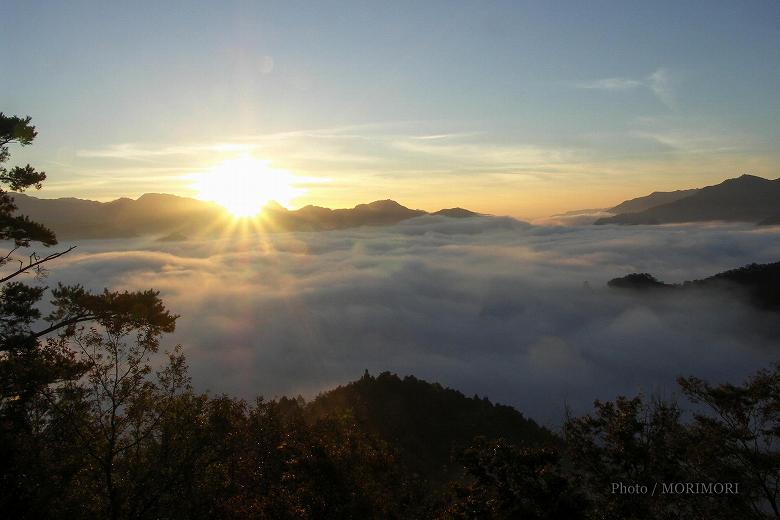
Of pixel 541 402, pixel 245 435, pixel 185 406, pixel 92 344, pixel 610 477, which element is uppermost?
pixel 92 344

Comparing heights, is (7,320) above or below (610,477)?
above

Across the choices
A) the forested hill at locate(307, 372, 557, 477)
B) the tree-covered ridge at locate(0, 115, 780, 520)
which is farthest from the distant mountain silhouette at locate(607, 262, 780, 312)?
the tree-covered ridge at locate(0, 115, 780, 520)

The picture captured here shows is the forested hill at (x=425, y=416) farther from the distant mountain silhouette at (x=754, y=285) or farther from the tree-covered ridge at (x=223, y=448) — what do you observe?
the distant mountain silhouette at (x=754, y=285)

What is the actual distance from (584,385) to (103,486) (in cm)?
19084

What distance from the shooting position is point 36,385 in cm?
1235

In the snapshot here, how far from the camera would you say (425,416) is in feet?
340

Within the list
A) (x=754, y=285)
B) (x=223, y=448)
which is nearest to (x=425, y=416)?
(x=223, y=448)

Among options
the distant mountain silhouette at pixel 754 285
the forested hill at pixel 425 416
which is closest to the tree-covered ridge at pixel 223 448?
the forested hill at pixel 425 416

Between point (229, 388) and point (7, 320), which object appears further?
point (229, 388)

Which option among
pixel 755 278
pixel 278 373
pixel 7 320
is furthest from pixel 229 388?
pixel 755 278

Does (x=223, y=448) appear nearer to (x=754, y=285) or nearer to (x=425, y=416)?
(x=425, y=416)

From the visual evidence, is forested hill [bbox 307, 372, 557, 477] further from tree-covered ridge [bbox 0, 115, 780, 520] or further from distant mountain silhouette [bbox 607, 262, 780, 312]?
distant mountain silhouette [bbox 607, 262, 780, 312]

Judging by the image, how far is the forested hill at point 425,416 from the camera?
308 ft

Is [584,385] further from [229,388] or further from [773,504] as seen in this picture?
[773,504]
